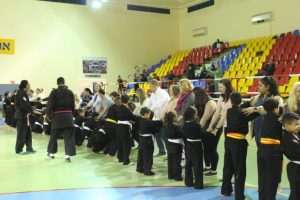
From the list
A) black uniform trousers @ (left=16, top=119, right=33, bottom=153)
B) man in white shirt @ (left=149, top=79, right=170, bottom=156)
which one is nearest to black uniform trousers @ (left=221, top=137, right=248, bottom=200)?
man in white shirt @ (left=149, top=79, right=170, bottom=156)

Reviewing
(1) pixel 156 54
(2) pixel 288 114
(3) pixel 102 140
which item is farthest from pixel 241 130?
(1) pixel 156 54

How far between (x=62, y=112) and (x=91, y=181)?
80.6 inches

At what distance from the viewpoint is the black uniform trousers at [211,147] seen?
6.05m

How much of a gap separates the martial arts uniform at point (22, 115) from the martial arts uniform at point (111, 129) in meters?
1.87

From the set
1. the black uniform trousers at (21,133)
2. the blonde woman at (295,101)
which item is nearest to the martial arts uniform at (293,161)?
the blonde woman at (295,101)

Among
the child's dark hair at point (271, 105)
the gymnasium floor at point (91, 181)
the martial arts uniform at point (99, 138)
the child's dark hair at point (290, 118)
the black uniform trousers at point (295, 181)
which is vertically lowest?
the gymnasium floor at point (91, 181)

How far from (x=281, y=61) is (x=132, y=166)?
9007 millimetres

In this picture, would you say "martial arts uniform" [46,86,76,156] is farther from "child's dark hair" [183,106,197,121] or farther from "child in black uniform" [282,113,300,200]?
"child in black uniform" [282,113,300,200]

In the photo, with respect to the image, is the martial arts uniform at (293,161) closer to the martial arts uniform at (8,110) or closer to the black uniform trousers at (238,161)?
the black uniform trousers at (238,161)

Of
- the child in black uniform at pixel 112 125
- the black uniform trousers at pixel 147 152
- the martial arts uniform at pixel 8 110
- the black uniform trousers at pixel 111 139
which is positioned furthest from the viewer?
the martial arts uniform at pixel 8 110

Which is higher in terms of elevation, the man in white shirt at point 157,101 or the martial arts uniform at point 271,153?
the man in white shirt at point 157,101

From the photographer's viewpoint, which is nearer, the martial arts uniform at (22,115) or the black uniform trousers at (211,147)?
the black uniform trousers at (211,147)

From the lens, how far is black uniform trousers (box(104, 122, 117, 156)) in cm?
791

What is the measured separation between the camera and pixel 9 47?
1858cm
